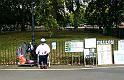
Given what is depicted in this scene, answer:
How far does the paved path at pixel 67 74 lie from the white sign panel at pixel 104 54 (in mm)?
1063

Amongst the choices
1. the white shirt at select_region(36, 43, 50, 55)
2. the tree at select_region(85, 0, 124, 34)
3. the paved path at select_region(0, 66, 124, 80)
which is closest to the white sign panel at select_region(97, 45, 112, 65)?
the paved path at select_region(0, 66, 124, 80)

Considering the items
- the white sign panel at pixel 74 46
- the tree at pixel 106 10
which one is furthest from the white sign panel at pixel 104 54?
the tree at pixel 106 10

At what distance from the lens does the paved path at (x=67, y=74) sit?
54.5 ft

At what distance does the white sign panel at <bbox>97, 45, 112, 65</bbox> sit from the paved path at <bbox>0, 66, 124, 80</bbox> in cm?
106

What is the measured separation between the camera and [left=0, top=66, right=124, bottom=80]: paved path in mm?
16609

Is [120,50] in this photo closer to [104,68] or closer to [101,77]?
[104,68]

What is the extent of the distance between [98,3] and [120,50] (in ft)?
130

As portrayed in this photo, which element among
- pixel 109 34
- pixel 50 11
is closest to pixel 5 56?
pixel 50 11

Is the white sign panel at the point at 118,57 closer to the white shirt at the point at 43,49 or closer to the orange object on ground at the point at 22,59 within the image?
the white shirt at the point at 43,49

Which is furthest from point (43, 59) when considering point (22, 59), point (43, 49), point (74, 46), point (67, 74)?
point (67, 74)

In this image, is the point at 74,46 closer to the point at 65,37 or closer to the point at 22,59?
the point at 22,59

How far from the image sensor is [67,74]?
17812mm

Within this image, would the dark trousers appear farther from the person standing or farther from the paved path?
the paved path

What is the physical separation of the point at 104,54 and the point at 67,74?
389 cm
